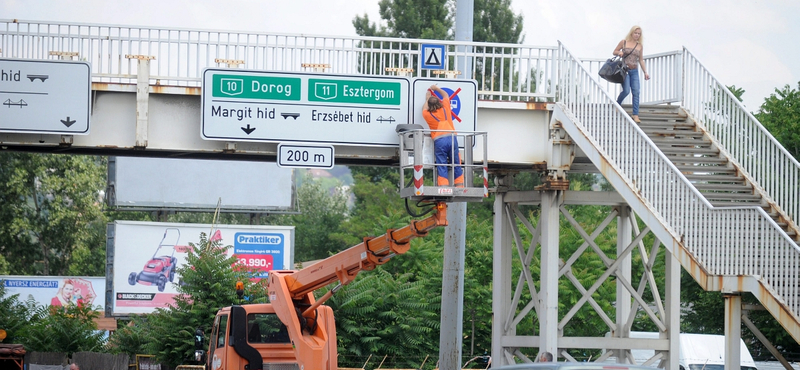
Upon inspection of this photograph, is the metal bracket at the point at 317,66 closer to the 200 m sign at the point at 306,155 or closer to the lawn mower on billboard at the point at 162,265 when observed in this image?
the 200 m sign at the point at 306,155

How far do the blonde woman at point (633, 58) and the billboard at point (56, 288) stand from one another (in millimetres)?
37327

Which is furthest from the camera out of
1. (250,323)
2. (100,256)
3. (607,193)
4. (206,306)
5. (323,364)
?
(100,256)

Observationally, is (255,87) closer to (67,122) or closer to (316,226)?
(67,122)

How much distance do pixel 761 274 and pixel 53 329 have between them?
65.4ft

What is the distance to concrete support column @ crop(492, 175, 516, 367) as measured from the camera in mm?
18703

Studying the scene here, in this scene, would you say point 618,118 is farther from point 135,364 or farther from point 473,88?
point 135,364

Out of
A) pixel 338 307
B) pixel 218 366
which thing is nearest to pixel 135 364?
pixel 338 307

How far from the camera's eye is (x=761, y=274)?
13.8 meters

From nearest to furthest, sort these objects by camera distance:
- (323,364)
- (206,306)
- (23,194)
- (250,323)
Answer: (323,364) → (250,323) → (206,306) → (23,194)

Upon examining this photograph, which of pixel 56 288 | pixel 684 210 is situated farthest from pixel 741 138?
pixel 56 288

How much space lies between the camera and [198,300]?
76.9 ft

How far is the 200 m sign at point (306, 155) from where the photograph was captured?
15.7 meters

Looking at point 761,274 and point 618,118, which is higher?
point 618,118

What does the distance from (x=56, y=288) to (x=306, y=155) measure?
37263 mm
